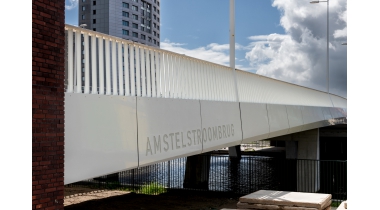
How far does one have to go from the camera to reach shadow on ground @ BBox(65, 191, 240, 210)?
55.7 feet

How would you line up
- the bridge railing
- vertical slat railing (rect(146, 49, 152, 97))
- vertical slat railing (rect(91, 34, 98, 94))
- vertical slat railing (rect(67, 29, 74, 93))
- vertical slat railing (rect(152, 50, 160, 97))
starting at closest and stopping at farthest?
vertical slat railing (rect(67, 29, 74, 93)) → the bridge railing → vertical slat railing (rect(91, 34, 98, 94)) → vertical slat railing (rect(146, 49, 152, 97)) → vertical slat railing (rect(152, 50, 160, 97))

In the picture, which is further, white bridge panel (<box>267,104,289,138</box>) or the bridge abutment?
the bridge abutment

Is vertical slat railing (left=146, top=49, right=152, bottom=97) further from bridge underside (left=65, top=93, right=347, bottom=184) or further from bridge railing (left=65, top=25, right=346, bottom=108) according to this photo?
bridge underside (left=65, top=93, right=347, bottom=184)

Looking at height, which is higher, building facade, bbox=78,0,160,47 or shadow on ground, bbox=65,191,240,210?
building facade, bbox=78,0,160,47

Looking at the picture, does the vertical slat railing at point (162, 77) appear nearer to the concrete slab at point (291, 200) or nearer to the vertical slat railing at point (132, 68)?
the vertical slat railing at point (132, 68)

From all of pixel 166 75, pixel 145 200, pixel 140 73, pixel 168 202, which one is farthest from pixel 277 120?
pixel 140 73

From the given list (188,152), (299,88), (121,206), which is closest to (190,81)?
(188,152)

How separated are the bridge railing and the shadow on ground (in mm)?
5202

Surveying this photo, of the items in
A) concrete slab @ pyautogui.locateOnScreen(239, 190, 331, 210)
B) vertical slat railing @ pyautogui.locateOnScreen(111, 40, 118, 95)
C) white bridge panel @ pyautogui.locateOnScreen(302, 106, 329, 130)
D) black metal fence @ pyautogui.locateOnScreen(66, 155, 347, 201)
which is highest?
vertical slat railing @ pyautogui.locateOnScreen(111, 40, 118, 95)

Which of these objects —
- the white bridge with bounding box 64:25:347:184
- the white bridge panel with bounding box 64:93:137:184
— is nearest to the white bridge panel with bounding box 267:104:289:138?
the white bridge with bounding box 64:25:347:184
